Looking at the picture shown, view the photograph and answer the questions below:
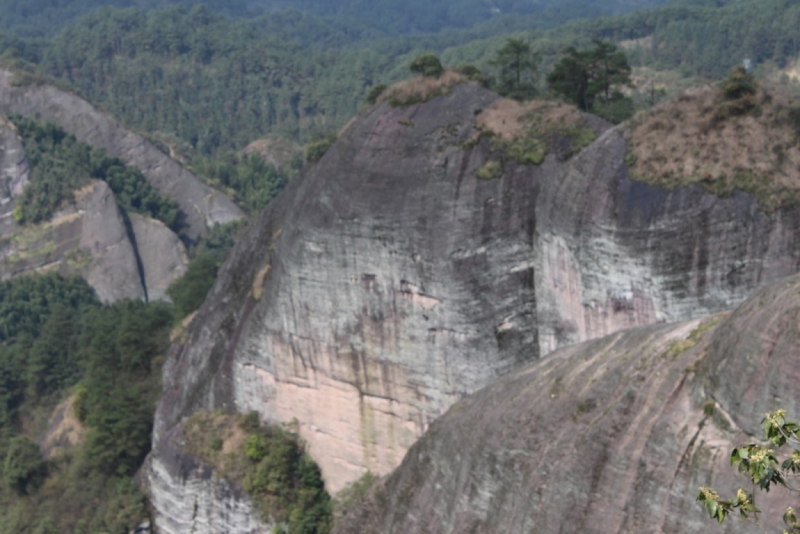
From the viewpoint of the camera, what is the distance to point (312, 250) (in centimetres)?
2675

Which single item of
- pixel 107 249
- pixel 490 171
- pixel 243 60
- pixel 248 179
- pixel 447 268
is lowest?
pixel 107 249

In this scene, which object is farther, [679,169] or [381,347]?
[381,347]

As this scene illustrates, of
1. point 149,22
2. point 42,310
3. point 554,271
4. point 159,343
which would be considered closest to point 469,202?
point 554,271

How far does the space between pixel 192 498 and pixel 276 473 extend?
3.34m

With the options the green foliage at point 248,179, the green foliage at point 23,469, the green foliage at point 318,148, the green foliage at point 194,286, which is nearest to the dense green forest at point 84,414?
the green foliage at point 23,469

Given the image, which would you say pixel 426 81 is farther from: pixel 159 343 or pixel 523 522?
pixel 159 343

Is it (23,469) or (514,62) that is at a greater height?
(514,62)

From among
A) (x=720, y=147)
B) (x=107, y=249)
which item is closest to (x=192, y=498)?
(x=720, y=147)

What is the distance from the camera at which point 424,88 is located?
26641 millimetres

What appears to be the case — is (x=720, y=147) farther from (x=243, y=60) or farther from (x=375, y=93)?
(x=243, y=60)

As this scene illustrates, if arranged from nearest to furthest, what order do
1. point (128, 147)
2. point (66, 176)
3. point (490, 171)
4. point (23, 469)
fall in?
→ point (490, 171)
point (23, 469)
point (66, 176)
point (128, 147)

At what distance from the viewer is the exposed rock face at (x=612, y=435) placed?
14406mm

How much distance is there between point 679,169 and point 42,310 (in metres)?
53.9

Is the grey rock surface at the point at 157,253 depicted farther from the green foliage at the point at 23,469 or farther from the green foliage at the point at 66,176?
the green foliage at the point at 23,469
